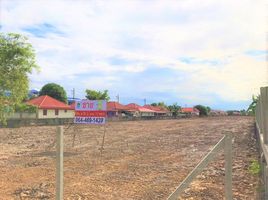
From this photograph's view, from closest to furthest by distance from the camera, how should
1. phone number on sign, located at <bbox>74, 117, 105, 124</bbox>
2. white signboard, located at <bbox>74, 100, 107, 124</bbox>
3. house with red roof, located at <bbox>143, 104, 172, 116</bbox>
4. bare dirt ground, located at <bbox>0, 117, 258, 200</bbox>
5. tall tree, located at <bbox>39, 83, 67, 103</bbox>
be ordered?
bare dirt ground, located at <bbox>0, 117, 258, 200</bbox> → phone number on sign, located at <bbox>74, 117, 105, 124</bbox> → white signboard, located at <bbox>74, 100, 107, 124</bbox> → tall tree, located at <bbox>39, 83, 67, 103</bbox> → house with red roof, located at <bbox>143, 104, 172, 116</bbox>

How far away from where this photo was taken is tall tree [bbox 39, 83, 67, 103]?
3440 inches

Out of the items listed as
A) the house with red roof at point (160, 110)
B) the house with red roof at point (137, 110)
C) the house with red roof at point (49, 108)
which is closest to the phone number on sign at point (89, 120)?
the house with red roof at point (49, 108)

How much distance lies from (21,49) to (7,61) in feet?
2.89

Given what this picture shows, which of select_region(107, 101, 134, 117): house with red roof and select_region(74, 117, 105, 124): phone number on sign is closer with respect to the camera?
select_region(74, 117, 105, 124): phone number on sign

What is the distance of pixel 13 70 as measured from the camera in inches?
797

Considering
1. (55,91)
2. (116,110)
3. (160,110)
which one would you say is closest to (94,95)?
(55,91)

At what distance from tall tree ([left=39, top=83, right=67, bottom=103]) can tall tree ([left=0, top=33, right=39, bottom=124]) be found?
67.0 meters

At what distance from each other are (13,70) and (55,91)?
223 feet

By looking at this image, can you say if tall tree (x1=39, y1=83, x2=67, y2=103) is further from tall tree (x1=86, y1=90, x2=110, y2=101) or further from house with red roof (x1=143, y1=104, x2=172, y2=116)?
house with red roof (x1=143, y1=104, x2=172, y2=116)

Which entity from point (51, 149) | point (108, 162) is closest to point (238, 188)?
point (108, 162)

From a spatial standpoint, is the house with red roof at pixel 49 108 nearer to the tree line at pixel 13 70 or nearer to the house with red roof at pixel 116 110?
the house with red roof at pixel 116 110

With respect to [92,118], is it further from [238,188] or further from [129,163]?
[238,188]

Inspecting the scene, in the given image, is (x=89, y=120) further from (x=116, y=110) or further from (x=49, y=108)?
(x=116, y=110)

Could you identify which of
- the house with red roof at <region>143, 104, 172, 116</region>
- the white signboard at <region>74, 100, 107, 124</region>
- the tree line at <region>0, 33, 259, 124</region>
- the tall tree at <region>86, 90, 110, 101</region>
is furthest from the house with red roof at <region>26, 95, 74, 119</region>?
the house with red roof at <region>143, 104, 172, 116</region>
